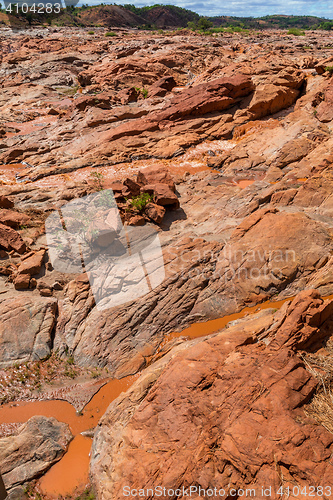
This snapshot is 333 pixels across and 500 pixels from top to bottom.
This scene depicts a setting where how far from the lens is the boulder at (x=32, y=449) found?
6.29m

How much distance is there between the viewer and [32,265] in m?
10.2

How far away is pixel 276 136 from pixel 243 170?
3417mm

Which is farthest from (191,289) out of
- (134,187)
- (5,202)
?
(5,202)

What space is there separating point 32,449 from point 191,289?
560 centimetres

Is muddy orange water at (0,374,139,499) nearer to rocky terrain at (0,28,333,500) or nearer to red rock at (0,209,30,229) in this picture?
rocky terrain at (0,28,333,500)

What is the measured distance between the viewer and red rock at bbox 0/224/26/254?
36.0 feet

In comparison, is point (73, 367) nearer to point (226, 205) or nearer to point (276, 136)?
point (226, 205)

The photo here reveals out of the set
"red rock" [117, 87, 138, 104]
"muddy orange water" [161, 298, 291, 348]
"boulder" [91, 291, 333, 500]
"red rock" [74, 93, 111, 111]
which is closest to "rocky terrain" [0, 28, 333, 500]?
"boulder" [91, 291, 333, 500]

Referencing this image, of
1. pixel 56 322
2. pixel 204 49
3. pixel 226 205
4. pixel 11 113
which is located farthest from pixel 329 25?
pixel 56 322

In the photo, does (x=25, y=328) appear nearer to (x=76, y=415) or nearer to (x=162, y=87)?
(x=76, y=415)

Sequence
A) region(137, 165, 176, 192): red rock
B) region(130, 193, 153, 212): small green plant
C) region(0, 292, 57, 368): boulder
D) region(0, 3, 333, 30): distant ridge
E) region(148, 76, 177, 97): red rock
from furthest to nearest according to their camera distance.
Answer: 1. region(0, 3, 333, 30): distant ridge
2. region(148, 76, 177, 97): red rock
3. region(137, 165, 176, 192): red rock
4. region(130, 193, 153, 212): small green plant
5. region(0, 292, 57, 368): boulder

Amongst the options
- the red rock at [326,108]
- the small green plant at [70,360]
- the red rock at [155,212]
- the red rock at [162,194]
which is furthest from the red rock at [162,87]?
the small green plant at [70,360]

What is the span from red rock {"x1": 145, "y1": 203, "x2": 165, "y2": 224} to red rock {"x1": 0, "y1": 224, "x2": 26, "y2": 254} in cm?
479

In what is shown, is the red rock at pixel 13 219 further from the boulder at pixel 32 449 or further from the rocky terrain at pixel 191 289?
the boulder at pixel 32 449
